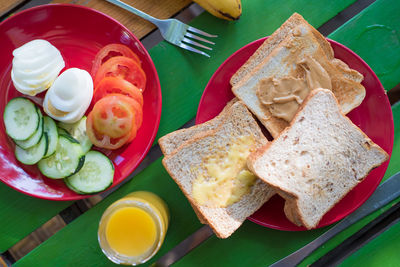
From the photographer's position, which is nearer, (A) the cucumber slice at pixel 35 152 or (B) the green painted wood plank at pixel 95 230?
(A) the cucumber slice at pixel 35 152

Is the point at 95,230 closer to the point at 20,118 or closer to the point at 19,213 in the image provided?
the point at 19,213

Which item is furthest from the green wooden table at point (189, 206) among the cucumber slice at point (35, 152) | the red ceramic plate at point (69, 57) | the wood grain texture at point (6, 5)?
the wood grain texture at point (6, 5)

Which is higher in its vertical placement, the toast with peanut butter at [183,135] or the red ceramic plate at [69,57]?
the red ceramic plate at [69,57]

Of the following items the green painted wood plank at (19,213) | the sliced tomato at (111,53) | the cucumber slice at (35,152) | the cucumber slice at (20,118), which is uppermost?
the sliced tomato at (111,53)

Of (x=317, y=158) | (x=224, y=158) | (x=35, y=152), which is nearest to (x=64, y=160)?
(x=35, y=152)

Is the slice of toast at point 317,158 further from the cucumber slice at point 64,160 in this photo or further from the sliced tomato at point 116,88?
the cucumber slice at point 64,160

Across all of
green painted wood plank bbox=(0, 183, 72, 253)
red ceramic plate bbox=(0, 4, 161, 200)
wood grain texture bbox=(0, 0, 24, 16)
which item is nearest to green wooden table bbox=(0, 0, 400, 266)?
green painted wood plank bbox=(0, 183, 72, 253)

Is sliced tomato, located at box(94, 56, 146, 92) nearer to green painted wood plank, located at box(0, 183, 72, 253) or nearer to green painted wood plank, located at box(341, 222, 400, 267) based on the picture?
green painted wood plank, located at box(0, 183, 72, 253)
